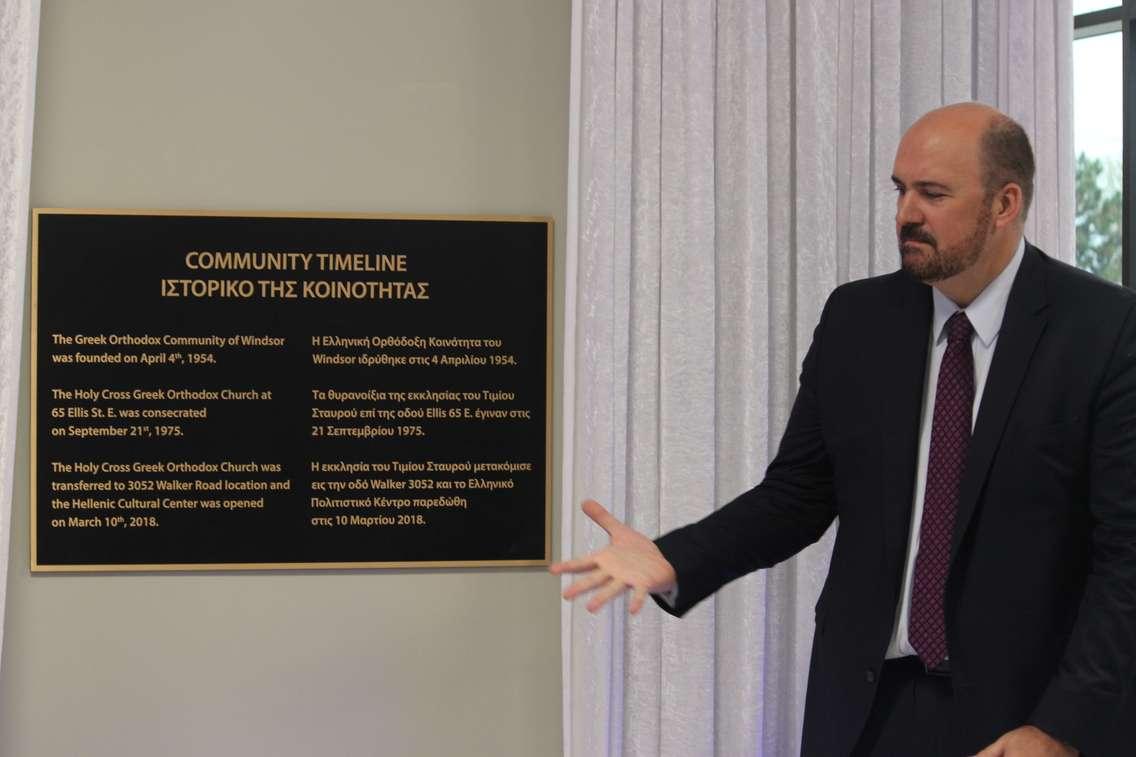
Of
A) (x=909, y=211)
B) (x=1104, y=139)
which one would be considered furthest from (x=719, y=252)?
(x=1104, y=139)

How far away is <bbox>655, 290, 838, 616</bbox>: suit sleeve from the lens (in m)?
1.88

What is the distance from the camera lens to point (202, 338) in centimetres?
291

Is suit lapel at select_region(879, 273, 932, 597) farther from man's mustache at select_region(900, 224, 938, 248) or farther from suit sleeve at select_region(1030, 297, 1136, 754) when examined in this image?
suit sleeve at select_region(1030, 297, 1136, 754)

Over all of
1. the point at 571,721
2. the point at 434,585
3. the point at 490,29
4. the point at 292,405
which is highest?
the point at 490,29

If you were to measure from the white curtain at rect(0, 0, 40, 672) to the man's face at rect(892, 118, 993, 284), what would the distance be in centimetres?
211

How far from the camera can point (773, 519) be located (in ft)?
6.54

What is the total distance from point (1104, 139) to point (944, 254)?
5.42 feet

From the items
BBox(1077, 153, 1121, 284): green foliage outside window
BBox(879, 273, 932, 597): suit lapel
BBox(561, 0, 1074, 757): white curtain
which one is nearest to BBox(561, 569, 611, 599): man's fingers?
BBox(879, 273, 932, 597): suit lapel

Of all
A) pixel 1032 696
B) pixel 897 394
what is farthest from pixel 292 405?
pixel 1032 696

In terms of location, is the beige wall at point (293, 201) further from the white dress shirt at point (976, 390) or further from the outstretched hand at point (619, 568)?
the white dress shirt at point (976, 390)

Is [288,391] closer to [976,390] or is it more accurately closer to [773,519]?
[773,519]

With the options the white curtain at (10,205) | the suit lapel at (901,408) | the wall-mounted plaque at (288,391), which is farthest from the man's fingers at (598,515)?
the white curtain at (10,205)

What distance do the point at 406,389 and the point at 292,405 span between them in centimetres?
30

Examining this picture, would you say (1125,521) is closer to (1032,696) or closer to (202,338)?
(1032,696)
